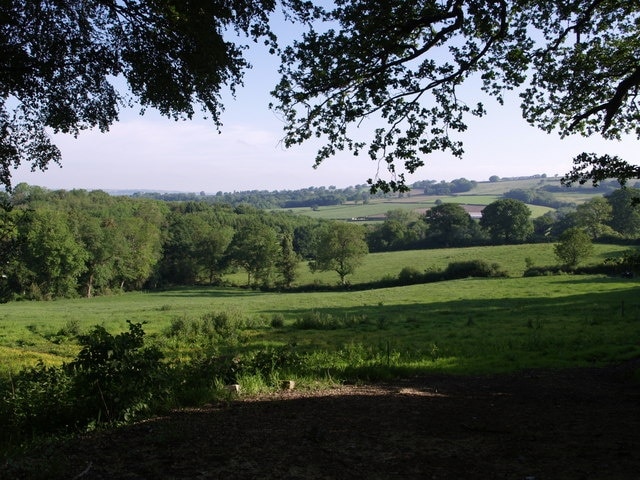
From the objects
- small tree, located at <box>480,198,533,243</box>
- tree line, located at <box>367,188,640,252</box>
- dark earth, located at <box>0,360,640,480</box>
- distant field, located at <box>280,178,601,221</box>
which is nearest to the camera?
dark earth, located at <box>0,360,640,480</box>

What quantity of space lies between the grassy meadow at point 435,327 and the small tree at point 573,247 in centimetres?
331

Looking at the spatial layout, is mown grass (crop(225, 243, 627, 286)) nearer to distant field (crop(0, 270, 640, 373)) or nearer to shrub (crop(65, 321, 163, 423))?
distant field (crop(0, 270, 640, 373))

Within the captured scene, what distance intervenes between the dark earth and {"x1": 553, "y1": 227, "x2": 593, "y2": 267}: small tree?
53.5 meters

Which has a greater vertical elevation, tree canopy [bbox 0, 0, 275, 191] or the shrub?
tree canopy [bbox 0, 0, 275, 191]

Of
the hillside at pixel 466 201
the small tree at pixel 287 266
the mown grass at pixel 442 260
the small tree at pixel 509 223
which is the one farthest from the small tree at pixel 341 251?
the hillside at pixel 466 201

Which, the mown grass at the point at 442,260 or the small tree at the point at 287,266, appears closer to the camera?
the mown grass at the point at 442,260

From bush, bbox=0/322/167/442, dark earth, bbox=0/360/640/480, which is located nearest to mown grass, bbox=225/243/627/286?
dark earth, bbox=0/360/640/480

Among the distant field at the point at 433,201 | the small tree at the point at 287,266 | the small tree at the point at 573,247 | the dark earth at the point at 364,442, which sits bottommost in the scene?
the small tree at the point at 287,266

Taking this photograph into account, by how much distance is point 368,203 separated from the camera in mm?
194125

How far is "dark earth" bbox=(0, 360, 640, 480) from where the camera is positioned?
5.30 meters

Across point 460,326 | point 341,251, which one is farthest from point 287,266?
point 460,326

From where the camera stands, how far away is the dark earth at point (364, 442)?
530cm

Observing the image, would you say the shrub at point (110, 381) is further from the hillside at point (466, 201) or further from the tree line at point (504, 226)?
the hillside at point (466, 201)

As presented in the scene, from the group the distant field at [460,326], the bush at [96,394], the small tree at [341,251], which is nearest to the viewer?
the bush at [96,394]
